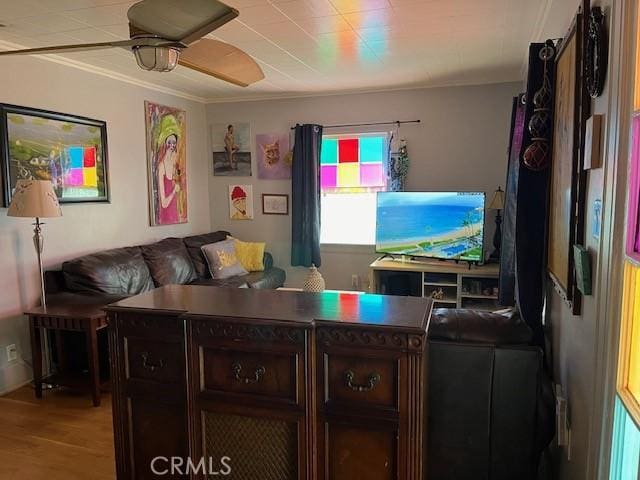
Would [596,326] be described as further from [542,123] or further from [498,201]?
[498,201]

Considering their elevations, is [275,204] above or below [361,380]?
above

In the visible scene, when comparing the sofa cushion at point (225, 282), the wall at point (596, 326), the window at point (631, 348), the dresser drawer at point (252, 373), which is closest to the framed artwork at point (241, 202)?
the sofa cushion at point (225, 282)

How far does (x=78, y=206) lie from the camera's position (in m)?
4.04

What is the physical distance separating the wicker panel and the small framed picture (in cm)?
408

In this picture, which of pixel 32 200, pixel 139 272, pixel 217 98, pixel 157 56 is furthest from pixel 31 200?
pixel 217 98

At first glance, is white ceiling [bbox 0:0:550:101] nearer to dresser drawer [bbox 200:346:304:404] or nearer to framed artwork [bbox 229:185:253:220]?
framed artwork [bbox 229:185:253:220]

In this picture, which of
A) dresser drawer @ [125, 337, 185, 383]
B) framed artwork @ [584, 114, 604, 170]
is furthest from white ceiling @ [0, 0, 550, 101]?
dresser drawer @ [125, 337, 185, 383]

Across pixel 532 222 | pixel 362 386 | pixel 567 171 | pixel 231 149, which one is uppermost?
pixel 231 149

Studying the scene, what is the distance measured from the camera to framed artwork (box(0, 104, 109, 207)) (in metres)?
3.40

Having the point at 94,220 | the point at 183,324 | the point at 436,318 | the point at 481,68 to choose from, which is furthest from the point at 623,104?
the point at 94,220

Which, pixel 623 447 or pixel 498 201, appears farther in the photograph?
pixel 498 201

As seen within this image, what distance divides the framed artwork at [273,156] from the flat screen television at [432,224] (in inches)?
50.3

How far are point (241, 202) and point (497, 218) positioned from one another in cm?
297

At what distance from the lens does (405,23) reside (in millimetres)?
3082
